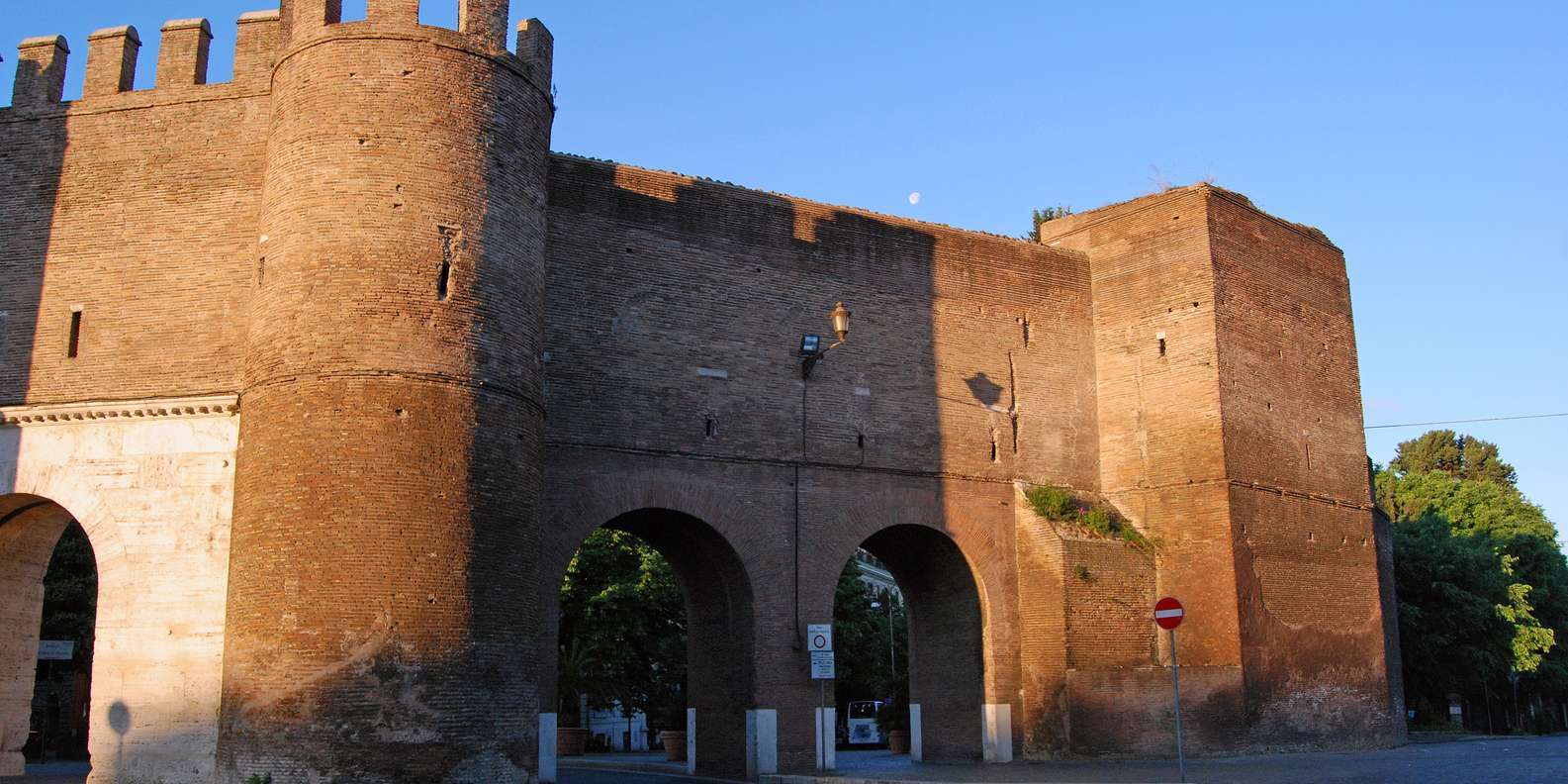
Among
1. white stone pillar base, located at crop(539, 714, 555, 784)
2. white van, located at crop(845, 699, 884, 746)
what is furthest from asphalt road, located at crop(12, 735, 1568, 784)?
A: white van, located at crop(845, 699, 884, 746)

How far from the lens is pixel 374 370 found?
15242 millimetres

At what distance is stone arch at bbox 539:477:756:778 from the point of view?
1892 centimetres

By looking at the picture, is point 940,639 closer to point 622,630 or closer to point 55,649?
point 622,630

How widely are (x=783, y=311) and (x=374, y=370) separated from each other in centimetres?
772

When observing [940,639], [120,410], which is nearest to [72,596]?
[120,410]

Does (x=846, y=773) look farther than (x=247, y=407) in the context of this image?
Yes

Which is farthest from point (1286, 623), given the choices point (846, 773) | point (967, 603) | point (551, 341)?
point (551, 341)

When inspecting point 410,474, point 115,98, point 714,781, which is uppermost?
point 115,98

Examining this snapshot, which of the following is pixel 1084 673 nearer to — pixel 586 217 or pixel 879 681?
pixel 586 217

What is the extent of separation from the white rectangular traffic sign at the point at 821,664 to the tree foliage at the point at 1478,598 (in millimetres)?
20277

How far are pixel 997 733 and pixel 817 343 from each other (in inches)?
257

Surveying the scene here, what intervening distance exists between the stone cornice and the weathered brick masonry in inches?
1.4

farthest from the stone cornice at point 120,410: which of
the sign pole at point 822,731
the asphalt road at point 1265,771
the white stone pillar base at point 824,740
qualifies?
the white stone pillar base at point 824,740

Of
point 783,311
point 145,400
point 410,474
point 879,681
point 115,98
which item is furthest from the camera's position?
point 879,681
